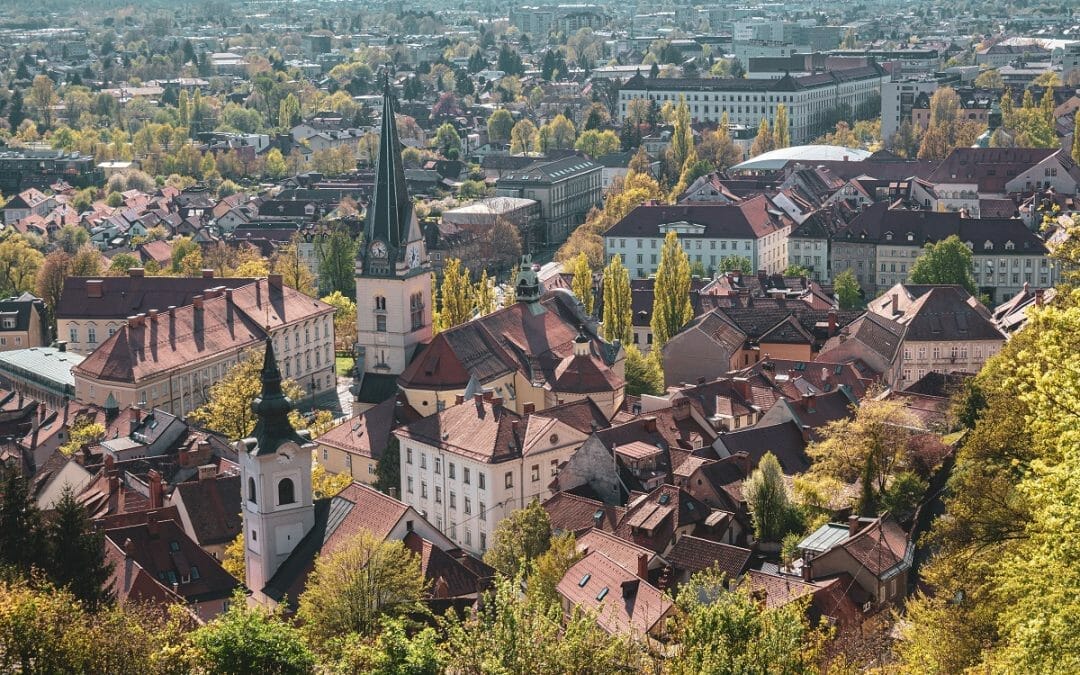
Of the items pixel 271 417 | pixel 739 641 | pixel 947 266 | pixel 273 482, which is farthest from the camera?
pixel 947 266

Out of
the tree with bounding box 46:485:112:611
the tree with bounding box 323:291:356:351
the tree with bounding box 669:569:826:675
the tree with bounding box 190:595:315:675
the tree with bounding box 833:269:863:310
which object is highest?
the tree with bounding box 669:569:826:675

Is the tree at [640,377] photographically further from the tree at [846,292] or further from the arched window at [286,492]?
the arched window at [286,492]

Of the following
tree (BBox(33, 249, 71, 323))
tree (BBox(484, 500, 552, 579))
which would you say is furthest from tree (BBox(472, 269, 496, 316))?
tree (BBox(484, 500, 552, 579))

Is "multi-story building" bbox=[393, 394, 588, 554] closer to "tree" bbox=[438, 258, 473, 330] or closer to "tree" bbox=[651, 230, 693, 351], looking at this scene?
"tree" bbox=[438, 258, 473, 330]

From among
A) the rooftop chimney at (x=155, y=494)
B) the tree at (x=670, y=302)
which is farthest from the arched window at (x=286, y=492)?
the tree at (x=670, y=302)

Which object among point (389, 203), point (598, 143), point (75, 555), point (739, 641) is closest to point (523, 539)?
point (75, 555)

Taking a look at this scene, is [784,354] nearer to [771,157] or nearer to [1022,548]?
[1022,548]

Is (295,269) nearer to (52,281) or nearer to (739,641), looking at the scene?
(52,281)
